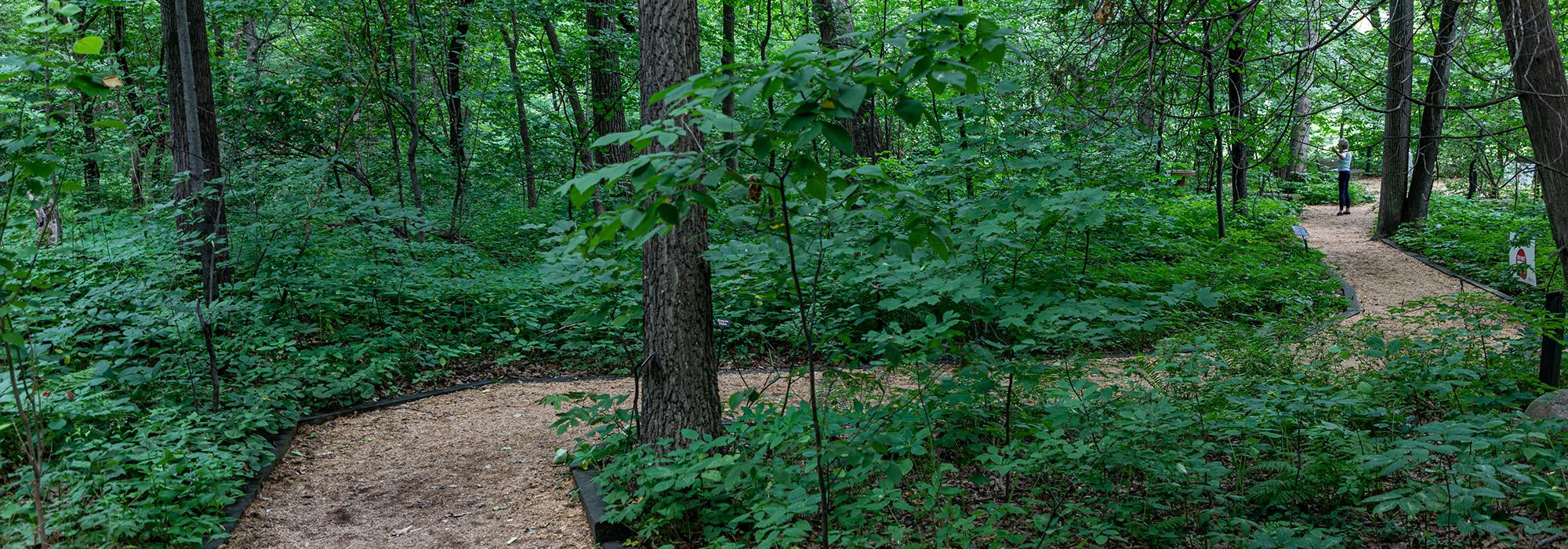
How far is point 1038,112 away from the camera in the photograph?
13.0 feet

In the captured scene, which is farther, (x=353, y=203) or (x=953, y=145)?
(x=353, y=203)

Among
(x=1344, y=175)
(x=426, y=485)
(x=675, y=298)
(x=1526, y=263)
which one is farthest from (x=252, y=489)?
(x=1344, y=175)

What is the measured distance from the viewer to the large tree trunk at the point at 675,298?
424 cm

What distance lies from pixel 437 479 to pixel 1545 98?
6976mm

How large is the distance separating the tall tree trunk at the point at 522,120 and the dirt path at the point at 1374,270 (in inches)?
381

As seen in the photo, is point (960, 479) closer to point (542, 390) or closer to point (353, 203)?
point (542, 390)

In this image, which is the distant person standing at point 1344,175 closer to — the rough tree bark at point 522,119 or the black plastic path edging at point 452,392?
the black plastic path edging at point 452,392

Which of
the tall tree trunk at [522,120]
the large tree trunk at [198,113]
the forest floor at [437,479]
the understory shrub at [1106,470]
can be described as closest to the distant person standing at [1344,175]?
the forest floor at [437,479]

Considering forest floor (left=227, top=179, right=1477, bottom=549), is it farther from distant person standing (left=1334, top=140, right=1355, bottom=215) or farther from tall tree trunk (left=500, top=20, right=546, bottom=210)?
distant person standing (left=1334, top=140, right=1355, bottom=215)

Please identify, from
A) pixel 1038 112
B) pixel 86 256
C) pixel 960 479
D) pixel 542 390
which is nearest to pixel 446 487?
pixel 542 390

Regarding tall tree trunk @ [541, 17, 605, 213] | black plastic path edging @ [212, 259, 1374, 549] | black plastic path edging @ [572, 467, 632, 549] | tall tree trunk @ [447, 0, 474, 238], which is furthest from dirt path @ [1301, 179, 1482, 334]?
tall tree trunk @ [447, 0, 474, 238]

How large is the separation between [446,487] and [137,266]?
3707 millimetres

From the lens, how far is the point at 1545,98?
453 cm

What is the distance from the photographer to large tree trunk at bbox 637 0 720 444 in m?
4.24
